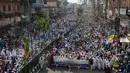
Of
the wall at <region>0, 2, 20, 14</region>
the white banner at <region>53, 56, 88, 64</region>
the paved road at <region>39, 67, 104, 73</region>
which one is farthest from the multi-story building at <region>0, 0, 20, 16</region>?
the paved road at <region>39, 67, 104, 73</region>

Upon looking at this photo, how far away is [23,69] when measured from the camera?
15.6 meters

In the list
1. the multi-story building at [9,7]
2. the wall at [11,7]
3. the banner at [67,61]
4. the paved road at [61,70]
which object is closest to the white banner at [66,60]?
the banner at [67,61]

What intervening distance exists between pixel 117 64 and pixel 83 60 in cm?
246

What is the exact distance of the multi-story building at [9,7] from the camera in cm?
4048

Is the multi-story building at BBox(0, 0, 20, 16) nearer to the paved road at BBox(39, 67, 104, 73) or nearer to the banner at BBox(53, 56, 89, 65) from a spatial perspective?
the banner at BBox(53, 56, 89, 65)

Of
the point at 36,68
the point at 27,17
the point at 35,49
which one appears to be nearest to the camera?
the point at 36,68

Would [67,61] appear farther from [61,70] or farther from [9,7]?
[9,7]

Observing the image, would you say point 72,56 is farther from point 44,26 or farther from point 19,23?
point 19,23

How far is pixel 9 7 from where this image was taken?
43.8m

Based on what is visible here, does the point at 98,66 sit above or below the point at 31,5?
below

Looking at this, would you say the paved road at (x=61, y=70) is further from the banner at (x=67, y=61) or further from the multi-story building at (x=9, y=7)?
the multi-story building at (x=9, y=7)

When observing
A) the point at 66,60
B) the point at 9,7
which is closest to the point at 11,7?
the point at 9,7

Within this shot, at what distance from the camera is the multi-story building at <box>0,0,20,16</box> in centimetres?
4048

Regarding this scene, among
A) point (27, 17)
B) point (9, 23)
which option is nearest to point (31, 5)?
point (27, 17)
